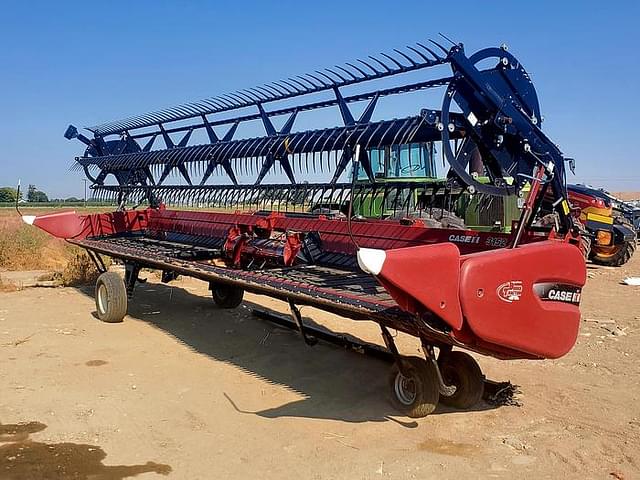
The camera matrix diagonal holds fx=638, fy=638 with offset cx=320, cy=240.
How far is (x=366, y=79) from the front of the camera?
5.98 m

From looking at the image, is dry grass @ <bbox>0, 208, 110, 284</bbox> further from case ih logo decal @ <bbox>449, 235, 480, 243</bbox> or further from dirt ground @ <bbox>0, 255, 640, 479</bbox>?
case ih logo decal @ <bbox>449, 235, 480, 243</bbox>

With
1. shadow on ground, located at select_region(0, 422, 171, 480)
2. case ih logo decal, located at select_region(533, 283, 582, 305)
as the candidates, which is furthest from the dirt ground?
case ih logo decal, located at select_region(533, 283, 582, 305)

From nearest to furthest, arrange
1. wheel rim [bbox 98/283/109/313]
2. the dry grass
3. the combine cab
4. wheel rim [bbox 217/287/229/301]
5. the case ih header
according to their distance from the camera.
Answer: the case ih header → wheel rim [bbox 98/283/109/313] → wheel rim [bbox 217/287/229/301] → the dry grass → the combine cab

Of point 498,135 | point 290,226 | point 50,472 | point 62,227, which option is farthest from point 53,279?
point 498,135

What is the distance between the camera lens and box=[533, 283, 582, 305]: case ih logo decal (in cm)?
369

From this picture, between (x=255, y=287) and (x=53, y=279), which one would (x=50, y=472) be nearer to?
(x=255, y=287)

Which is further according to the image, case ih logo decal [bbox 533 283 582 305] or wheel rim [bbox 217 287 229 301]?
wheel rim [bbox 217 287 229 301]

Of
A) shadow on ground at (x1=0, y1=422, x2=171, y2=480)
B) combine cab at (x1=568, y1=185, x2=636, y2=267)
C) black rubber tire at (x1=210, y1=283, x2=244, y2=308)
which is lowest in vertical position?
shadow on ground at (x1=0, y1=422, x2=171, y2=480)

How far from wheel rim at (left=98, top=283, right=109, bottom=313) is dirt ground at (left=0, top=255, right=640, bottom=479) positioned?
48cm

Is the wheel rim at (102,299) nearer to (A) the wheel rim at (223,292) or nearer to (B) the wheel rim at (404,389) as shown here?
(A) the wheel rim at (223,292)

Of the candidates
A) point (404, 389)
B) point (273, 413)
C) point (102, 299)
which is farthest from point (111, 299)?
point (404, 389)

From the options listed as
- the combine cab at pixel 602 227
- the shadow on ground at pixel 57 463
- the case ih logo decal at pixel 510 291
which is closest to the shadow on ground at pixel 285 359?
the shadow on ground at pixel 57 463

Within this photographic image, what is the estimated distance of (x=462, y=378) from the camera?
452 centimetres

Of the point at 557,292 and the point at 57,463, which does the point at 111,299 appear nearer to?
the point at 57,463
